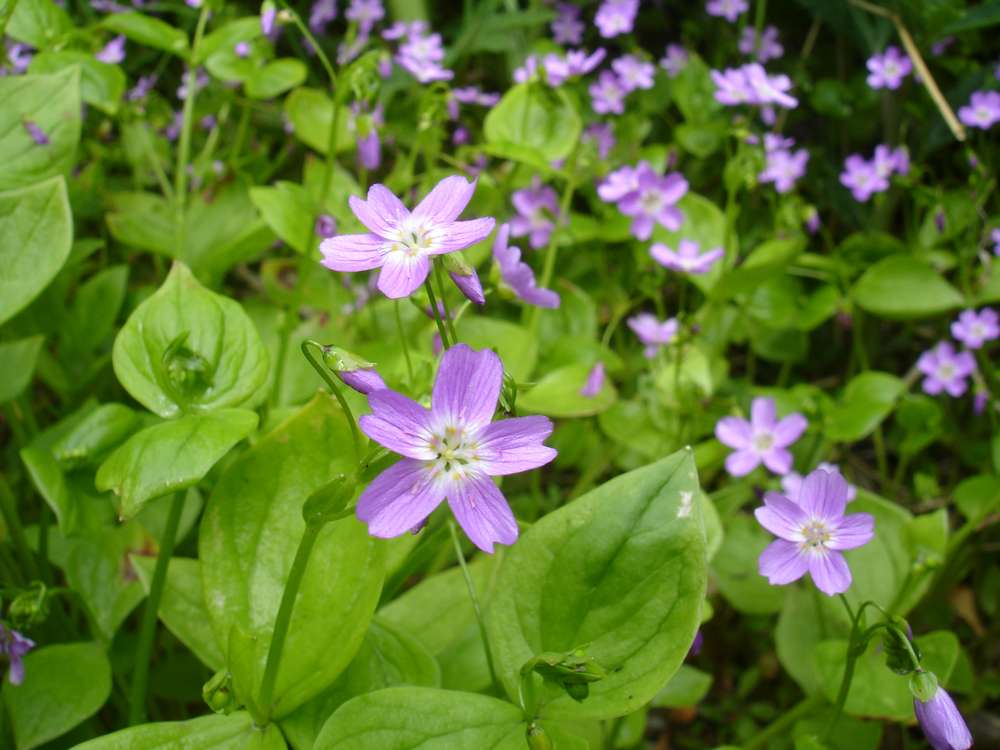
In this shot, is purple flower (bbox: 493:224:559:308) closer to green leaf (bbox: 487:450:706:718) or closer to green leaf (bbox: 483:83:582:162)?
green leaf (bbox: 487:450:706:718)

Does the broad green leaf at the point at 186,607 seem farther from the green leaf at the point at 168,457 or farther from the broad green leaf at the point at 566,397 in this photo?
the broad green leaf at the point at 566,397

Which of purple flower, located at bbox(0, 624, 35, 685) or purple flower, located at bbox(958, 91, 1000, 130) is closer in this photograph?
purple flower, located at bbox(0, 624, 35, 685)

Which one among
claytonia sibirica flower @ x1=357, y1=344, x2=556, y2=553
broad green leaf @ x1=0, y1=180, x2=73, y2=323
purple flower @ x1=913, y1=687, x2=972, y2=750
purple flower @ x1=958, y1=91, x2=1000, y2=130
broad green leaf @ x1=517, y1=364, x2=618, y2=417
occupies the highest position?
claytonia sibirica flower @ x1=357, y1=344, x2=556, y2=553

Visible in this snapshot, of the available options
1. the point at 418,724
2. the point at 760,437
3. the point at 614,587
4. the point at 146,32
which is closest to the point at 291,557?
the point at 418,724

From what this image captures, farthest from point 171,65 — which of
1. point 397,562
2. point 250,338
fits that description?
point 397,562

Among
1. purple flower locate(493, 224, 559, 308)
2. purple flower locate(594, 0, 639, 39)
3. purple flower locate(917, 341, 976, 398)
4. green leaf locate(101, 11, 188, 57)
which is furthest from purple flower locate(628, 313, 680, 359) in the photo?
green leaf locate(101, 11, 188, 57)

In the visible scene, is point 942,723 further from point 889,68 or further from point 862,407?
point 889,68

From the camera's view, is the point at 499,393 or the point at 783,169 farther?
the point at 783,169
